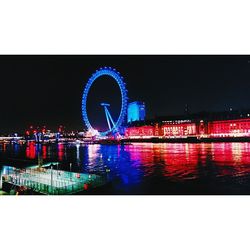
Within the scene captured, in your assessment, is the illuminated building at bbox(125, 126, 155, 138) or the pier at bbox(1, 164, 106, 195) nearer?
the pier at bbox(1, 164, 106, 195)

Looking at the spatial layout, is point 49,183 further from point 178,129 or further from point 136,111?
point 136,111

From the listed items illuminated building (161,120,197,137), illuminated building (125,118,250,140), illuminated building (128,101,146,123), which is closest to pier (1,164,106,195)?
illuminated building (125,118,250,140)

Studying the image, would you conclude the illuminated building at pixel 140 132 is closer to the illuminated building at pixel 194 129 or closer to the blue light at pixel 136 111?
the illuminated building at pixel 194 129

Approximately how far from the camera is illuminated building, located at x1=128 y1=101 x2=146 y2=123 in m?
37.7

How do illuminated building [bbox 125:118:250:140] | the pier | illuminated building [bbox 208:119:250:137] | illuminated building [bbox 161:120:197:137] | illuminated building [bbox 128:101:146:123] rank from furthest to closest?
illuminated building [bbox 128:101:146:123], illuminated building [bbox 161:120:197:137], illuminated building [bbox 125:118:250:140], illuminated building [bbox 208:119:250:137], the pier

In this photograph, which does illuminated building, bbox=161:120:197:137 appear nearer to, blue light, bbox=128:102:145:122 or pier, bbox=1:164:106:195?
blue light, bbox=128:102:145:122

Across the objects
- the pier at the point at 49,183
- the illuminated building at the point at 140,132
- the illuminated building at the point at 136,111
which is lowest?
the pier at the point at 49,183

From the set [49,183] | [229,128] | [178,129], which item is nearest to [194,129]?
[178,129]

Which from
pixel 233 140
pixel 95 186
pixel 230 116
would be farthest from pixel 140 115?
pixel 95 186

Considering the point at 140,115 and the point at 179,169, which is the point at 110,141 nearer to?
the point at 140,115

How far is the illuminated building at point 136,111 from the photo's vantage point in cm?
3769

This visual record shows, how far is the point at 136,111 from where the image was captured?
38.0m

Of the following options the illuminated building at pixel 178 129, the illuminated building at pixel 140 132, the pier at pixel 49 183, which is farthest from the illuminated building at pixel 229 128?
the pier at pixel 49 183

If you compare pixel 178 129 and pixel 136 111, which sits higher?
pixel 136 111
